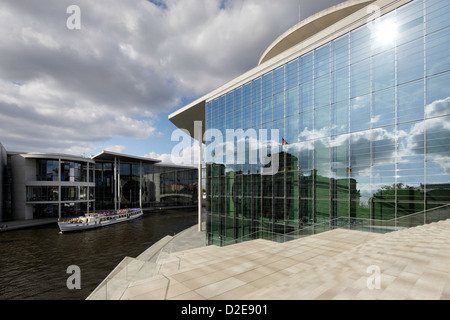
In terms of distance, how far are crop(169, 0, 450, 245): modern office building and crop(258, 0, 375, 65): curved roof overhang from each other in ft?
0.59

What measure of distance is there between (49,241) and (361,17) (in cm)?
4463

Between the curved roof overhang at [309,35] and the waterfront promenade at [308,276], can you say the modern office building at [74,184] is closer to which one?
the curved roof overhang at [309,35]

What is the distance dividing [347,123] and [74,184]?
2422 inches

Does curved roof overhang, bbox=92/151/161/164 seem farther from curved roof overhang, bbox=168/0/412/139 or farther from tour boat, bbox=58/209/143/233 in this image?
curved roof overhang, bbox=168/0/412/139

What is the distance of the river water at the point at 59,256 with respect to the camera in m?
16.2

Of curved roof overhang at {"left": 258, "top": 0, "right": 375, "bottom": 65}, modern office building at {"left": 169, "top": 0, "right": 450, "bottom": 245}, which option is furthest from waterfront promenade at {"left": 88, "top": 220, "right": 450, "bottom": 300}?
curved roof overhang at {"left": 258, "top": 0, "right": 375, "bottom": 65}

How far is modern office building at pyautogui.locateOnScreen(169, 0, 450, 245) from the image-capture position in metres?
11.8

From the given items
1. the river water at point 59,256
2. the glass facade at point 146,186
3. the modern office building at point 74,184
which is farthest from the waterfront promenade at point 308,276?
the glass facade at point 146,186

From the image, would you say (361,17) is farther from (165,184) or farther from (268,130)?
(165,184)

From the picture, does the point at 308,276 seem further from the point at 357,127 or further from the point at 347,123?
the point at 347,123

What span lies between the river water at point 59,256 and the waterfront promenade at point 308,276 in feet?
40.0

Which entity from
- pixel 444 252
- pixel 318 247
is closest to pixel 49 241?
pixel 318 247

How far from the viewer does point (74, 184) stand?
174 ft

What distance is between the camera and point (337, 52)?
1587 cm
